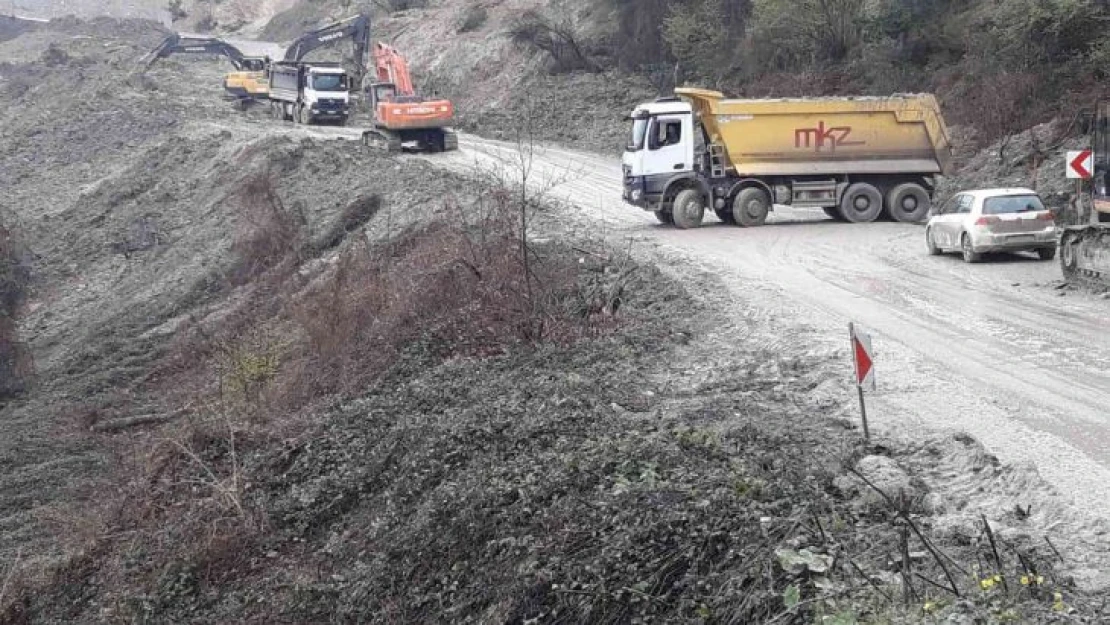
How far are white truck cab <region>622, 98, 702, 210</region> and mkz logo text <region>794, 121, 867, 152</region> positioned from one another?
7.59 feet

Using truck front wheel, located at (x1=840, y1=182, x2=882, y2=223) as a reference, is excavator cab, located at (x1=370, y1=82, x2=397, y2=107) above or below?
above

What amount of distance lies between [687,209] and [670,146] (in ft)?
4.82

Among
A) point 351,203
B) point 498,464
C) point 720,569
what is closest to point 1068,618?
point 720,569

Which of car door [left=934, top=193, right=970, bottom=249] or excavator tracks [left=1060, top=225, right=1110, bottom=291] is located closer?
excavator tracks [left=1060, top=225, right=1110, bottom=291]

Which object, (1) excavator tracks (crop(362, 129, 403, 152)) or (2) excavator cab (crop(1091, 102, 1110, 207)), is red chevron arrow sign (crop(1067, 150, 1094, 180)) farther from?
(1) excavator tracks (crop(362, 129, 403, 152))

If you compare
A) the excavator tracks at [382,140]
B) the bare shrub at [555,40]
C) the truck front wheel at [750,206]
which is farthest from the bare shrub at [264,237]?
the bare shrub at [555,40]

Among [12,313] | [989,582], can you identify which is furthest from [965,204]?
[12,313]

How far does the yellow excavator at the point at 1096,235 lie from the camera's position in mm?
17562

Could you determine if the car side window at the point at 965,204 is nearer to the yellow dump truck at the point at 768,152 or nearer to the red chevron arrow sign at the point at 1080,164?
the red chevron arrow sign at the point at 1080,164

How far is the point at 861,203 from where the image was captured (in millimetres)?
27578

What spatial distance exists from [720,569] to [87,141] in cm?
5196

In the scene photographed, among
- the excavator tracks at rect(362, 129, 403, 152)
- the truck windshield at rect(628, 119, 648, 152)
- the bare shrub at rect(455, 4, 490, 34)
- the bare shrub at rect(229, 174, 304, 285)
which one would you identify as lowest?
the bare shrub at rect(229, 174, 304, 285)

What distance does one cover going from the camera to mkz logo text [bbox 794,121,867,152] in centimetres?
2680

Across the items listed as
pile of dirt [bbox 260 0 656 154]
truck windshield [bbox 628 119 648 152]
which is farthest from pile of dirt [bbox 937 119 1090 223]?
pile of dirt [bbox 260 0 656 154]
